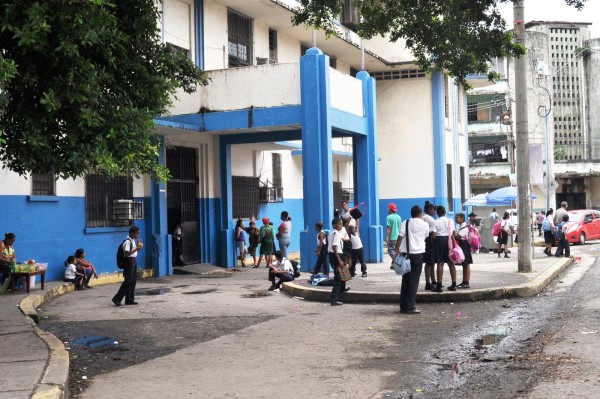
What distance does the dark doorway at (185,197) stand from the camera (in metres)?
20.9

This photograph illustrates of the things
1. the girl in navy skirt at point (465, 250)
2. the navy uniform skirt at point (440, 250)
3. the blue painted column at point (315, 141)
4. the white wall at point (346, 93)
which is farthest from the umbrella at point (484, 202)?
the navy uniform skirt at point (440, 250)

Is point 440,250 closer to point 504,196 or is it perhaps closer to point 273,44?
point 273,44

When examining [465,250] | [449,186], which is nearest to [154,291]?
[465,250]

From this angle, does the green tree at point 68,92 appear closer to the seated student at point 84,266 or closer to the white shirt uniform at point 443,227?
the white shirt uniform at point 443,227

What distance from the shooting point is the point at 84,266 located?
1653 centimetres

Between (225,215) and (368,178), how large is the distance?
4402 mm

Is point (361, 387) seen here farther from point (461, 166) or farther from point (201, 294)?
point (461, 166)

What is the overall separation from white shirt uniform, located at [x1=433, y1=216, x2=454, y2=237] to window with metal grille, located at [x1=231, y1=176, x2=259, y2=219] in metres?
10.1

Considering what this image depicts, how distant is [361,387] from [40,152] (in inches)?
183

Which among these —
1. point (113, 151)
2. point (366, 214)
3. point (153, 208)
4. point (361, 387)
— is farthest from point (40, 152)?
point (366, 214)

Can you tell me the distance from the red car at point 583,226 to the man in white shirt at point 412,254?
72.8 ft

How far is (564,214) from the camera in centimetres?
2319

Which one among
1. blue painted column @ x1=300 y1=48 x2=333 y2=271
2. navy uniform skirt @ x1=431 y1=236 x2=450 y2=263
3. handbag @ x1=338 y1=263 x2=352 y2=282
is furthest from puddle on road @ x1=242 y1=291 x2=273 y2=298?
blue painted column @ x1=300 y1=48 x2=333 y2=271

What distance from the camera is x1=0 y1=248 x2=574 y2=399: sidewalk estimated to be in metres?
6.81
